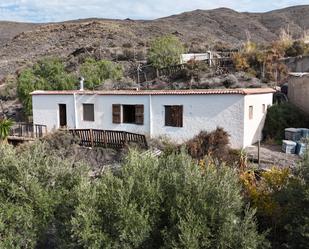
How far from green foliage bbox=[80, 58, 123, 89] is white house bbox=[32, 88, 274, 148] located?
24.6 feet

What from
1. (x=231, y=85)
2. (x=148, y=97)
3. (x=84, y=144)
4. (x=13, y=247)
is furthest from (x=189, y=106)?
(x=13, y=247)

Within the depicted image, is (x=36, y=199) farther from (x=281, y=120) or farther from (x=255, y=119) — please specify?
(x=281, y=120)

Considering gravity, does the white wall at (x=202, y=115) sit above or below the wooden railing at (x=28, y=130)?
above

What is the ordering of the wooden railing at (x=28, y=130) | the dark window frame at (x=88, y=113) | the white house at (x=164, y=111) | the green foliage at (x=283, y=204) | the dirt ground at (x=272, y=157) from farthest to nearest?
the wooden railing at (x=28, y=130) < the dark window frame at (x=88, y=113) < the white house at (x=164, y=111) < the dirt ground at (x=272, y=157) < the green foliage at (x=283, y=204)

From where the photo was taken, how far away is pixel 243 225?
322 inches

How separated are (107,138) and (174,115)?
3.59m

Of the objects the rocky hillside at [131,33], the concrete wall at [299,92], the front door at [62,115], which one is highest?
the rocky hillside at [131,33]

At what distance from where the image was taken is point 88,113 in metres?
22.6

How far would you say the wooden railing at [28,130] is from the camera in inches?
923

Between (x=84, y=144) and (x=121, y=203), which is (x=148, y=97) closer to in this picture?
(x=84, y=144)

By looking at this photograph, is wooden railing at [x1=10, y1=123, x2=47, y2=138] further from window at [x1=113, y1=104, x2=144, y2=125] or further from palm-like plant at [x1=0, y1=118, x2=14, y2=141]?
window at [x1=113, y1=104, x2=144, y2=125]

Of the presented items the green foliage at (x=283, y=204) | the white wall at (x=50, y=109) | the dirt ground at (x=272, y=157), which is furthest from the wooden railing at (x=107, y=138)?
the green foliage at (x=283, y=204)

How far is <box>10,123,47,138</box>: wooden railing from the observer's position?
76.9 feet

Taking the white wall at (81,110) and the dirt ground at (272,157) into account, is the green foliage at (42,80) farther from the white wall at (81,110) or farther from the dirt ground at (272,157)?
the dirt ground at (272,157)
